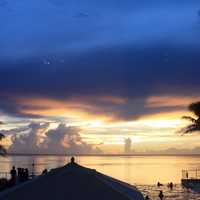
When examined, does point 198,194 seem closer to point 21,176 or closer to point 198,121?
point 198,121

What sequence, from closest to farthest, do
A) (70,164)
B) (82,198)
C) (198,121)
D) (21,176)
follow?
(82,198) < (70,164) < (21,176) < (198,121)

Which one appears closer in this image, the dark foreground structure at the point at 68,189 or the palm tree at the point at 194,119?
the dark foreground structure at the point at 68,189

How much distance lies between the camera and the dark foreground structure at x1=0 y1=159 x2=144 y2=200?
10625 millimetres

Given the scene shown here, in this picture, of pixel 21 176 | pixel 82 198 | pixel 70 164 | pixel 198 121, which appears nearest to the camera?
pixel 82 198

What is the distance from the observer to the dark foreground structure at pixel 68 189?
1062cm

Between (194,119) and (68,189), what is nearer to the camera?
(68,189)

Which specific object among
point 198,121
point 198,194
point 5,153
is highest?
point 198,121

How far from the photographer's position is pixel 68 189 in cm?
1072

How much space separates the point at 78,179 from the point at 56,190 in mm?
602

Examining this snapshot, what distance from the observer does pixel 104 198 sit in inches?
419

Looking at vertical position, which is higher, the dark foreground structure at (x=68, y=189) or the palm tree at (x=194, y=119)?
the palm tree at (x=194, y=119)

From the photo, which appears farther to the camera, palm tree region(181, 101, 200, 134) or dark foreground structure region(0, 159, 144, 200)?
palm tree region(181, 101, 200, 134)

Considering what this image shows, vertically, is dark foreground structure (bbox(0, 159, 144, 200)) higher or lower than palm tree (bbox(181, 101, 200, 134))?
lower

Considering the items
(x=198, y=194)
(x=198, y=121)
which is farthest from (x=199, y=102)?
(x=198, y=194)
